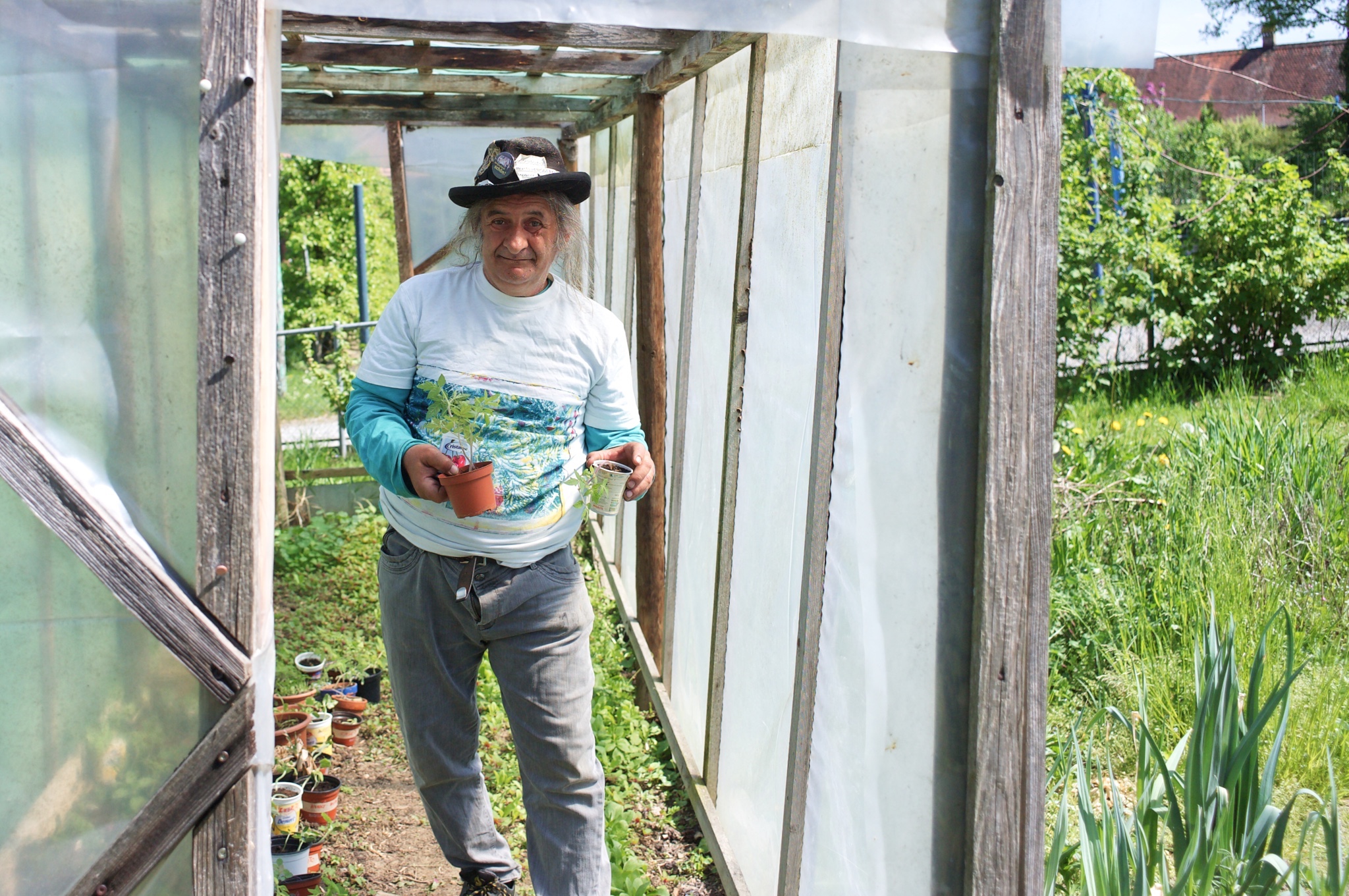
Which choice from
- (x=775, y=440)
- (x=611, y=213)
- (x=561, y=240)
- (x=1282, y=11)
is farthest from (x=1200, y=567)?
(x=1282, y=11)

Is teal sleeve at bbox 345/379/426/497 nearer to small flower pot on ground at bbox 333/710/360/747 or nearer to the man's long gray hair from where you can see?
the man's long gray hair

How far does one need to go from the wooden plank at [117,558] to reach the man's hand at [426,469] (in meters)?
0.51

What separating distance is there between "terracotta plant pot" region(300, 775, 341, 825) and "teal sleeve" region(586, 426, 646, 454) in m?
1.64

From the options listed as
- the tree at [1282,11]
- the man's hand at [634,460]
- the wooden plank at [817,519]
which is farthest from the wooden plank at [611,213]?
the tree at [1282,11]

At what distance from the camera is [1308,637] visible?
3.74 m

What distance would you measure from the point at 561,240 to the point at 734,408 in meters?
0.81

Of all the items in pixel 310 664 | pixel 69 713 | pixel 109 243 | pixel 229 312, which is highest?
pixel 109 243

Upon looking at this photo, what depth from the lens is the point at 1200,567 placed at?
4.00 metres

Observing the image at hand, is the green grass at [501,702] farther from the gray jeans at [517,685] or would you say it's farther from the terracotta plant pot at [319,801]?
the gray jeans at [517,685]

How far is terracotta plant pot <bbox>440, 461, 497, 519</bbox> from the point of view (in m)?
2.10

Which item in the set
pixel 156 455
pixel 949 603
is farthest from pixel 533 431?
pixel 949 603

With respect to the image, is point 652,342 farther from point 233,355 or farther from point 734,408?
point 233,355

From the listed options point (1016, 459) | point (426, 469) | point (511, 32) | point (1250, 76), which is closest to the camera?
point (1016, 459)

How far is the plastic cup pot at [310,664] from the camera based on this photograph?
4375 mm
